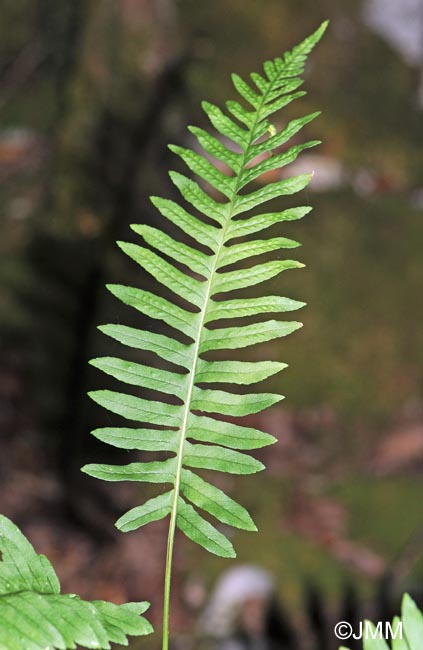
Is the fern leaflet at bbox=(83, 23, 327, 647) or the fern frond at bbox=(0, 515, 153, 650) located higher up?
the fern leaflet at bbox=(83, 23, 327, 647)

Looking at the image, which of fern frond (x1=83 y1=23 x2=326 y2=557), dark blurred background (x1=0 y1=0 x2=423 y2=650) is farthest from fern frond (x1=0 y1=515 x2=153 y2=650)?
dark blurred background (x1=0 y1=0 x2=423 y2=650)

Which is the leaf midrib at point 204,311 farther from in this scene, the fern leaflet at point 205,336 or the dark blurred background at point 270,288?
the dark blurred background at point 270,288

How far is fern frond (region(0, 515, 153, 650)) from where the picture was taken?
0.78 m

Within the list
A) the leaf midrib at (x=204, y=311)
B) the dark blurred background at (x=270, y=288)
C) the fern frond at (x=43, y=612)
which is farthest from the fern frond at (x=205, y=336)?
the dark blurred background at (x=270, y=288)

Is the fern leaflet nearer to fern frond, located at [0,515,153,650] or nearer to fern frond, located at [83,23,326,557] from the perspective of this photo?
fern frond, located at [83,23,326,557]

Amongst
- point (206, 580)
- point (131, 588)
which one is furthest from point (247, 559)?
point (131, 588)

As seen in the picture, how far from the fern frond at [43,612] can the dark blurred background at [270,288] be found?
167cm

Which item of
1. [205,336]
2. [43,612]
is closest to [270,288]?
[205,336]

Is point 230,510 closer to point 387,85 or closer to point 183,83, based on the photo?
point 183,83

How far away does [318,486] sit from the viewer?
9.04 feet

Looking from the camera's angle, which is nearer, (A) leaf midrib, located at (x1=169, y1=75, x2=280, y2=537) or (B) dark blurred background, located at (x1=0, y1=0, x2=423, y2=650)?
(A) leaf midrib, located at (x1=169, y1=75, x2=280, y2=537)

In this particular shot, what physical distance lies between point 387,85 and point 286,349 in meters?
1.34

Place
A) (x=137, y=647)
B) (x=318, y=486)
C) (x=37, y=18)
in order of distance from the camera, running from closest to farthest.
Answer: (x=137, y=647) → (x=318, y=486) → (x=37, y=18)

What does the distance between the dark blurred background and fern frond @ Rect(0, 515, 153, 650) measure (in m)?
1.67
